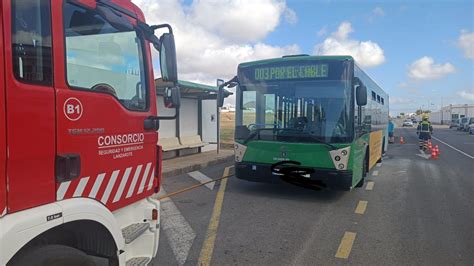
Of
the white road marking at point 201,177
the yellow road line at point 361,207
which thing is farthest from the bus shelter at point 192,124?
the yellow road line at point 361,207

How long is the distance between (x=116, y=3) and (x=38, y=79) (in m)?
1.06

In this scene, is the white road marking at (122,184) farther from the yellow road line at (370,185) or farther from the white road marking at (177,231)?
the yellow road line at (370,185)

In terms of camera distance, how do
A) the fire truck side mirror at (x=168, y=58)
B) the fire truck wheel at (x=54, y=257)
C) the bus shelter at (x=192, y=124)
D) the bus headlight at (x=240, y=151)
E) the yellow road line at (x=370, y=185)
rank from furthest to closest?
1. the bus shelter at (x=192, y=124)
2. the yellow road line at (x=370, y=185)
3. the bus headlight at (x=240, y=151)
4. the fire truck side mirror at (x=168, y=58)
5. the fire truck wheel at (x=54, y=257)

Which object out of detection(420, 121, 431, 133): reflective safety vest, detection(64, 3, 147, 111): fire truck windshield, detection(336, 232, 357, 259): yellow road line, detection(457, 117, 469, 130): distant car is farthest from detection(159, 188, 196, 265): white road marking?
detection(457, 117, 469, 130): distant car

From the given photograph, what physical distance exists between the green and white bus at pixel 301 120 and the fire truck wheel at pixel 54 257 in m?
5.23

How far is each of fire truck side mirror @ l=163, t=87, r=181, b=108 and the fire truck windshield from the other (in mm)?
197

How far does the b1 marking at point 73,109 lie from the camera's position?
2.38 m

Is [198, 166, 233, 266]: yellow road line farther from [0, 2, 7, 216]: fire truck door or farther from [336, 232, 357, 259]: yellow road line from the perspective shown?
[0, 2, 7, 216]: fire truck door

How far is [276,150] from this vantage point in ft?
24.4

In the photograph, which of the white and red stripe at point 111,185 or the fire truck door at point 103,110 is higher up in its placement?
the fire truck door at point 103,110

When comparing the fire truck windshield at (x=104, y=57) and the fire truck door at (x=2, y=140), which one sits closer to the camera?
the fire truck door at (x=2, y=140)

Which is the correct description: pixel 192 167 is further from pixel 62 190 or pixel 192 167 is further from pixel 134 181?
pixel 62 190

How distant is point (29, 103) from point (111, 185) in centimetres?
95

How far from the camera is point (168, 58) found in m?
3.18
